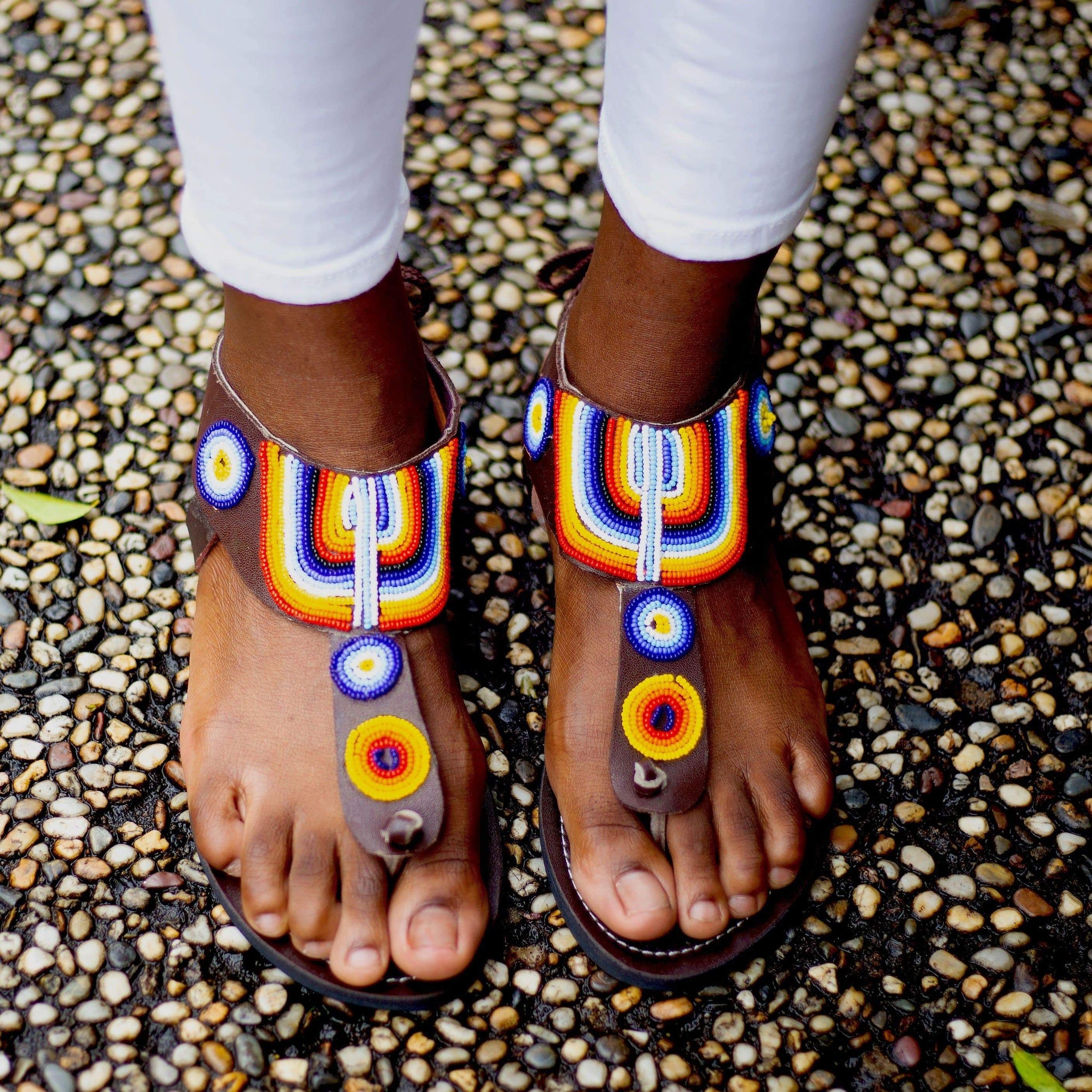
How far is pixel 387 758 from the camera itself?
111 cm

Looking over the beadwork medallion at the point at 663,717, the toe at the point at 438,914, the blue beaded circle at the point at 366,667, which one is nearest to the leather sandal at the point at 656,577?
the beadwork medallion at the point at 663,717

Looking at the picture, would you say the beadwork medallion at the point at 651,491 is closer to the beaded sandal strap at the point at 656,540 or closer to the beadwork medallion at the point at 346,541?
the beaded sandal strap at the point at 656,540

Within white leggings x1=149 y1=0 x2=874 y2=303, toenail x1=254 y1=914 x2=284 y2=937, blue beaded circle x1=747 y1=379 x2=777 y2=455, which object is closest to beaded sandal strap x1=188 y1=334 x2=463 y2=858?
toenail x1=254 y1=914 x2=284 y2=937

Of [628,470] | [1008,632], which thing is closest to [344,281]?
[628,470]

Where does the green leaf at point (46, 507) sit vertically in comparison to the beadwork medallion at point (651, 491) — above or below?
below

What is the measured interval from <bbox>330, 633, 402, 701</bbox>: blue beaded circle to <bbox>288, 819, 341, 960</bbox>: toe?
0.48ft

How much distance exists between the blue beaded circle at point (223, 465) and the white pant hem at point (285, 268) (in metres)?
0.23

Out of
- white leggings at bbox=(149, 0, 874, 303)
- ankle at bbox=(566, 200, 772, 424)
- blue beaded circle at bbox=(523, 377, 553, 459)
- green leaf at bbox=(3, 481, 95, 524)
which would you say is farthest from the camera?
green leaf at bbox=(3, 481, 95, 524)

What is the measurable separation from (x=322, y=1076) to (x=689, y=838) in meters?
0.44

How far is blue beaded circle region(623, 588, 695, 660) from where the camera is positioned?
117 cm

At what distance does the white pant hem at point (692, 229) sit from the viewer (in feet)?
3.13

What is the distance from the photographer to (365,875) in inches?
43.4

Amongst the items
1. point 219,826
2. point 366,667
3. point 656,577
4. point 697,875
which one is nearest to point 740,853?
point 697,875

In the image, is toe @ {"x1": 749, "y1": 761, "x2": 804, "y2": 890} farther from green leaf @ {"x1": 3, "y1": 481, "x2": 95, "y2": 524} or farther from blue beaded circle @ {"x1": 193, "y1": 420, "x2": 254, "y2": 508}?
green leaf @ {"x1": 3, "y1": 481, "x2": 95, "y2": 524}
